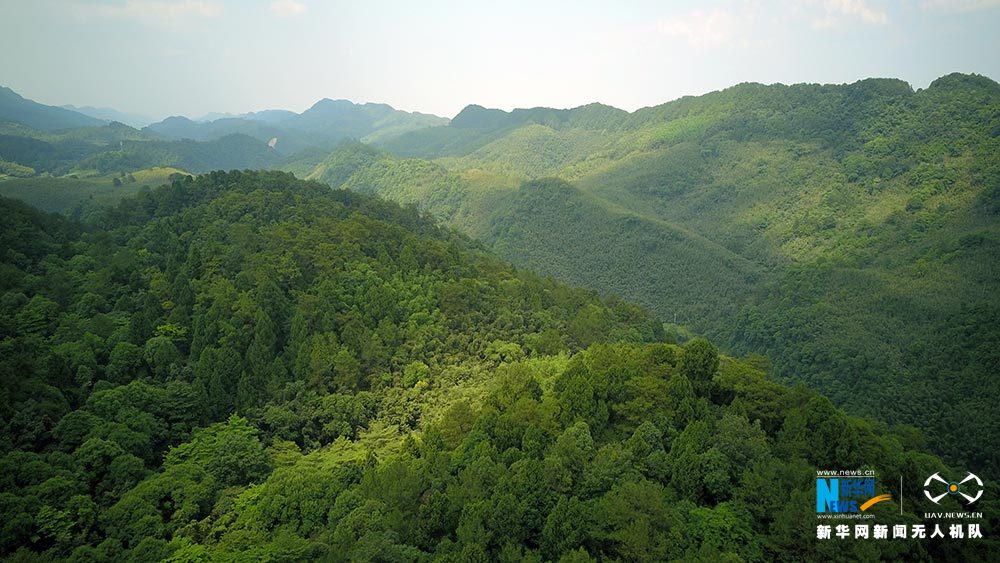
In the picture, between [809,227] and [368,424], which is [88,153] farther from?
[809,227]

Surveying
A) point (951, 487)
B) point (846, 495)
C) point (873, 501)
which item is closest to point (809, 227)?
point (951, 487)

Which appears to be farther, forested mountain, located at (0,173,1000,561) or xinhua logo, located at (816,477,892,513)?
forested mountain, located at (0,173,1000,561)

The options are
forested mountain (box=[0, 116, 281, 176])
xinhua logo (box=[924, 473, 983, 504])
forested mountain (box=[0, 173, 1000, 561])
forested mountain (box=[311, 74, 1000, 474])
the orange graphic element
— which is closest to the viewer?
the orange graphic element

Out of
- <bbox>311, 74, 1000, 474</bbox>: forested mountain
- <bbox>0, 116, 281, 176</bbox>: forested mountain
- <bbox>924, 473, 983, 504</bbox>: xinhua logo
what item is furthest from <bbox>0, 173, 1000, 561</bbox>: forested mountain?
<bbox>0, 116, 281, 176</bbox>: forested mountain

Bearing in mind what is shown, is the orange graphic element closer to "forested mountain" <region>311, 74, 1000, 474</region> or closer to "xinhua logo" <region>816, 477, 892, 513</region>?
"xinhua logo" <region>816, 477, 892, 513</region>

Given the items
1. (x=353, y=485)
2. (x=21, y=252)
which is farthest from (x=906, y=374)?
(x=21, y=252)

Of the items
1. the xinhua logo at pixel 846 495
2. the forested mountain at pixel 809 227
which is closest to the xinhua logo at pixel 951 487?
the xinhua logo at pixel 846 495

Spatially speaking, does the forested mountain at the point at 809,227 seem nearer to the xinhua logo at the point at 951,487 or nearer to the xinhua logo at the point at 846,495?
the xinhua logo at the point at 951,487

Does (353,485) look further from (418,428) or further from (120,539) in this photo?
(120,539)
